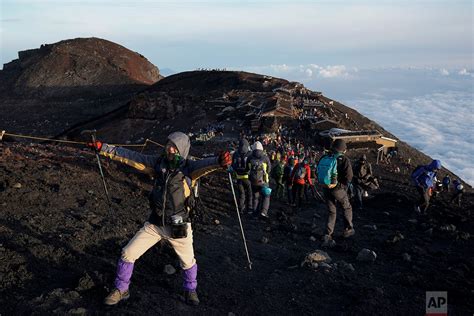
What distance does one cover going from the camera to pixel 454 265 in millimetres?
8547

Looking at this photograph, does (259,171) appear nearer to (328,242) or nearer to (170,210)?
(328,242)

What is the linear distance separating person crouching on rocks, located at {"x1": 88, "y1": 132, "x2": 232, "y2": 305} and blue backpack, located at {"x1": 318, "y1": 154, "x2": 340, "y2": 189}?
151 inches

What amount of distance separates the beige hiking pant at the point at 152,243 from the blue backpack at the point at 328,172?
13.1 feet

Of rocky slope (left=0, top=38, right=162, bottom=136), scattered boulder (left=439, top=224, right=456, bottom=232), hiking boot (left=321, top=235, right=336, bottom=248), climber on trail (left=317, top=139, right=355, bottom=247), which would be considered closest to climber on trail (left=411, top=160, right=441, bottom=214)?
scattered boulder (left=439, top=224, right=456, bottom=232)

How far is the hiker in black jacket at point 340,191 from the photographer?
915cm

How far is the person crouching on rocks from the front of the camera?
573cm

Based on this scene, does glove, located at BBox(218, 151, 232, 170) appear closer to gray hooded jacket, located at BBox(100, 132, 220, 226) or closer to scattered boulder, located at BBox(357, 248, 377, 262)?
gray hooded jacket, located at BBox(100, 132, 220, 226)

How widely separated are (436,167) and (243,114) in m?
18.0

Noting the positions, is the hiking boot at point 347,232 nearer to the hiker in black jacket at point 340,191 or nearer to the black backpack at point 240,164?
the hiker in black jacket at point 340,191

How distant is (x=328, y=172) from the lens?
9.02m

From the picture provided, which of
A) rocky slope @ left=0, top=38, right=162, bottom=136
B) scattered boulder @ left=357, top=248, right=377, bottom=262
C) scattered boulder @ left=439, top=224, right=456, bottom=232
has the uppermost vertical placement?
rocky slope @ left=0, top=38, right=162, bottom=136

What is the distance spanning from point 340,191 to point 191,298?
4477 millimetres

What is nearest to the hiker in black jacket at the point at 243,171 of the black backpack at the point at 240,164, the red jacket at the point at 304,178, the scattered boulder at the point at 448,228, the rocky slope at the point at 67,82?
the black backpack at the point at 240,164

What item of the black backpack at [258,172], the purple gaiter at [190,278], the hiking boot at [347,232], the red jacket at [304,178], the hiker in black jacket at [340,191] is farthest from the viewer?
the red jacket at [304,178]
